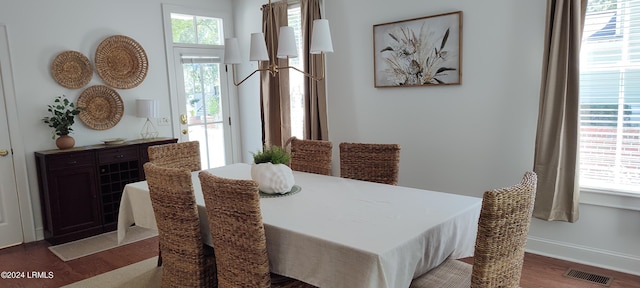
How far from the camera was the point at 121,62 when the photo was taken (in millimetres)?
4824

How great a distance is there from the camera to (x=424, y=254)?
2021 millimetres

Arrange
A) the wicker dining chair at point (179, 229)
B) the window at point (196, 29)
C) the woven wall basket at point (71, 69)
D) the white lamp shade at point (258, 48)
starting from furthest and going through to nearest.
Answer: the window at point (196, 29)
the woven wall basket at point (71, 69)
the white lamp shade at point (258, 48)
the wicker dining chair at point (179, 229)

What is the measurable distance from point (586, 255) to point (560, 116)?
1112mm

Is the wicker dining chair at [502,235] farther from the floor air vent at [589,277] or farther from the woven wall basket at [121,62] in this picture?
the woven wall basket at [121,62]

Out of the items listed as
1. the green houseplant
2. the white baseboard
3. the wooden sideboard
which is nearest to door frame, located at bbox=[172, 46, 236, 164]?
the wooden sideboard

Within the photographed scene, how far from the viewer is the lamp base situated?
5.07 m

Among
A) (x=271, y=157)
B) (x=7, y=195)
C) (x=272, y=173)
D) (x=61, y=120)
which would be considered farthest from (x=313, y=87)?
(x=7, y=195)

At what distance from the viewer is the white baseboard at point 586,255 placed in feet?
10.5

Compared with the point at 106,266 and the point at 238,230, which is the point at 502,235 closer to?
the point at 238,230

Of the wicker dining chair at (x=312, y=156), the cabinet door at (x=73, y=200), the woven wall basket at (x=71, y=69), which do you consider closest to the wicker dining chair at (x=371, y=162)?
the wicker dining chair at (x=312, y=156)

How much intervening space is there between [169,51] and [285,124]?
1655 millimetres

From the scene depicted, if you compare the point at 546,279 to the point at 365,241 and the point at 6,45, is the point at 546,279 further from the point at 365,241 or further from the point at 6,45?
the point at 6,45

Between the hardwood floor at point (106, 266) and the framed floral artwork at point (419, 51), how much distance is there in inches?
65.3

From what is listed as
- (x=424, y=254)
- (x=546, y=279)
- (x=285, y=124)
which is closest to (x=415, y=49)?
(x=285, y=124)
